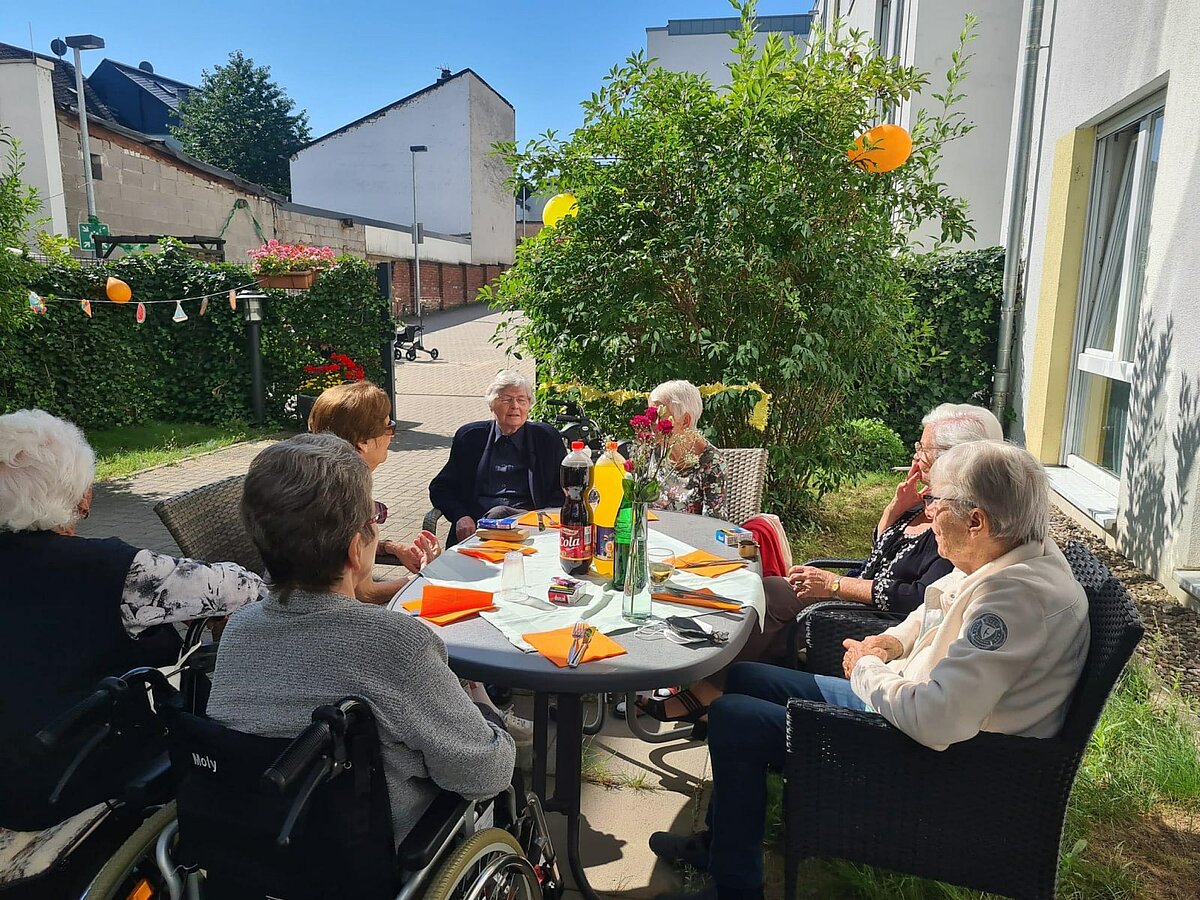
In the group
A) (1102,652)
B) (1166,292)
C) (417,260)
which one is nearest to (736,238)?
(1166,292)

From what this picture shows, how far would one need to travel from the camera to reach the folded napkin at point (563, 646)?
6.66 ft

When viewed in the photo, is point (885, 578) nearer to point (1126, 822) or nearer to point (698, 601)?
point (698, 601)

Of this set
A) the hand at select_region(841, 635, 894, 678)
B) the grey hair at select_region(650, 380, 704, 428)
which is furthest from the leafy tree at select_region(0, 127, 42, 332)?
the hand at select_region(841, 635, 894, 678)

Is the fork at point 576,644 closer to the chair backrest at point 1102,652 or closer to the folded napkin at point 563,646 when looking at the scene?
the folded napkin at point 563,646

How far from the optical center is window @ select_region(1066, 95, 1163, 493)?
5551 millimetres

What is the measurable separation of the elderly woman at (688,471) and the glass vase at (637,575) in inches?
53.0

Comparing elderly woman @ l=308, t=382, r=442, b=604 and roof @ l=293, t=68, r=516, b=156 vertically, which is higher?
roof @ l=293, t=68, r=516, b=156

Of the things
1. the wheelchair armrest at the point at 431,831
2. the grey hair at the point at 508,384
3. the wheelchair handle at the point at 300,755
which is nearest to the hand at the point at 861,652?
the wheelchair armrest at the point at 431,831

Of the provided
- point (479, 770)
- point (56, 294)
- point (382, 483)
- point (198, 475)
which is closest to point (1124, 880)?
point (479, 770)

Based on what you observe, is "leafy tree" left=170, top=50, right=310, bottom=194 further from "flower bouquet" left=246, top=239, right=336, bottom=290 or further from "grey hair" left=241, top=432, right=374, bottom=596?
"grey hair" left=241, top=432, right=374, bottom=596

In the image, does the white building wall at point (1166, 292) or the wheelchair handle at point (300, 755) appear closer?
the wheelchair handle at point (300, 755)

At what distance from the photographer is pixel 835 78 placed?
5312 mm

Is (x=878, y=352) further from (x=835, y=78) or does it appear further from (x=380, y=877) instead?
(x=380, y=877)

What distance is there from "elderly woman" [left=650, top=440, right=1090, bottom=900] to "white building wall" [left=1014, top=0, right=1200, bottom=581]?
2.82 metres
